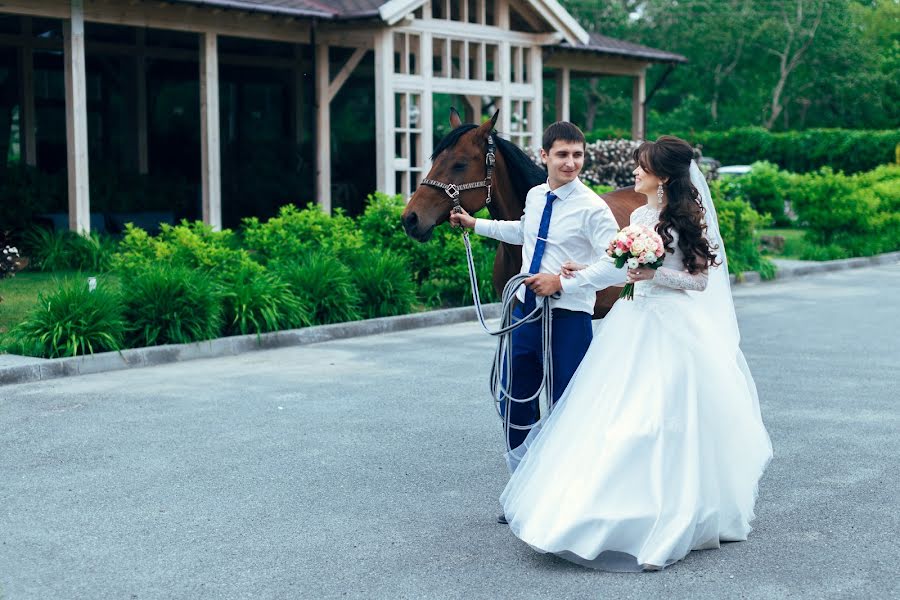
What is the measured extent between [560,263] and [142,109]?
18354 millimetres

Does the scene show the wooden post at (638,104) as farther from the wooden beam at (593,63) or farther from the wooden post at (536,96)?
the wooden post at (536,96)

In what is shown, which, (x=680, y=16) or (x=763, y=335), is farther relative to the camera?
(x=680, y=16)

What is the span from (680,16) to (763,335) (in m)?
46.4

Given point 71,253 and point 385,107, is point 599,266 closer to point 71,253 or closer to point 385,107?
point 71,253

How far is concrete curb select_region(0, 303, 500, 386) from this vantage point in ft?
32.6

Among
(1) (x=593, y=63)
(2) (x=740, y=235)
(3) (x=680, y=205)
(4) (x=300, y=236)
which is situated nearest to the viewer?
(3) (x=680, y=205)

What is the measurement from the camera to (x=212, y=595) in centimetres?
475

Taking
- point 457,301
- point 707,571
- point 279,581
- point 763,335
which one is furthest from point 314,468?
point 457,301

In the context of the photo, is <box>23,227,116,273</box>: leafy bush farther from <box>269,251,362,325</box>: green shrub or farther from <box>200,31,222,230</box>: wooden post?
<box>269,251,362,325</box>: green shrub

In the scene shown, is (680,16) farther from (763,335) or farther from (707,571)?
(707,571)

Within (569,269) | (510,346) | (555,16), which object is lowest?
(510,346)

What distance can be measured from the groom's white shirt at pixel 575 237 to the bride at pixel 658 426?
0.12 metres

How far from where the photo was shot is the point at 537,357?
5.97 m

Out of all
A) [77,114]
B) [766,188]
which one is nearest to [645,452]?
[77,114]
